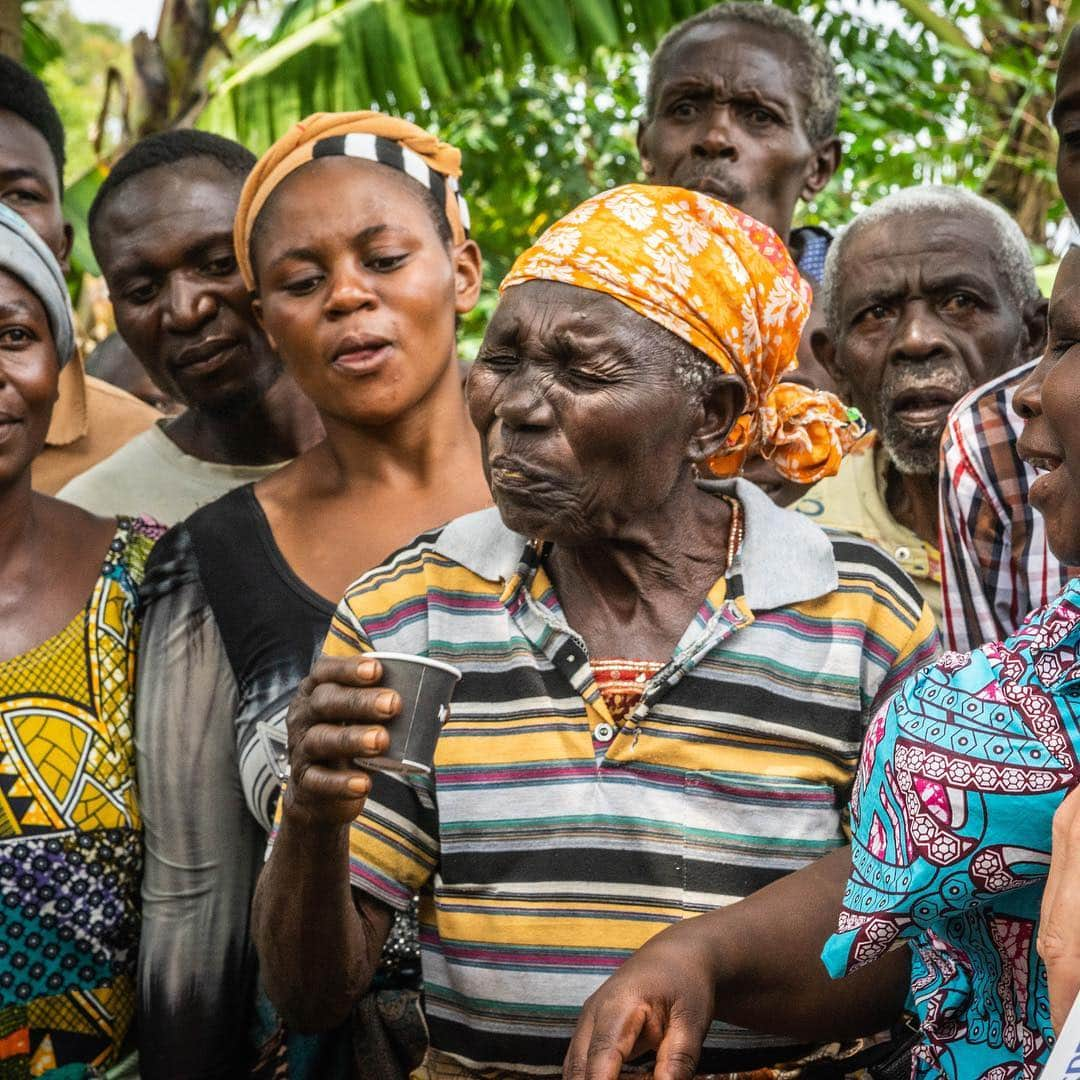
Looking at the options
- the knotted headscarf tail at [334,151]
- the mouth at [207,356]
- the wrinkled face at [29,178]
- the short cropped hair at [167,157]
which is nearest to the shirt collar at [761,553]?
the knotted headscarf tail at [334,151]

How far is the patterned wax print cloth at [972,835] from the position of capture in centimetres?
174

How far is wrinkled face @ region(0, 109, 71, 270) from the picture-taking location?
4.17 m

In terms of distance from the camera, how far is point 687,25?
4.69 m

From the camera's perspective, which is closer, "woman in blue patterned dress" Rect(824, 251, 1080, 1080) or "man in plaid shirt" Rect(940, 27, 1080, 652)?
"woman in blue patterned dress" Rect(824, 251, 1080, 1080)

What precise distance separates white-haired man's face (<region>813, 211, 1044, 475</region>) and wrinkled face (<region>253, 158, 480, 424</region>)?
1.14m

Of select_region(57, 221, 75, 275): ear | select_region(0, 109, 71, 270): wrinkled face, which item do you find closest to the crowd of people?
select_region(0, 109, 71, 270): wrinkled face

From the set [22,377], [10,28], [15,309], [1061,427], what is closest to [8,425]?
[22,377]

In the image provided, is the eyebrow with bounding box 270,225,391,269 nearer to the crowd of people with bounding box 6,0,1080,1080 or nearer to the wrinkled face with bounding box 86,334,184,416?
the crowd of people with bounding box 6,0,1080,1080

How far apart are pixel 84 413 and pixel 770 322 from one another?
2.72 m

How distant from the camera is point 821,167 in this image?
470cm

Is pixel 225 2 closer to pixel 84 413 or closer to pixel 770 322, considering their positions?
pixel 84 413

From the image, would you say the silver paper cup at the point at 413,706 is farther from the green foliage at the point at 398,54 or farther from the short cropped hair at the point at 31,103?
the green foliage at the point at 398,54

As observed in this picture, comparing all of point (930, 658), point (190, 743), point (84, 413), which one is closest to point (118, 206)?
point (84, 413)

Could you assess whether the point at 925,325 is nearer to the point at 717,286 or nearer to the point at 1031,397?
the point at 717,286
